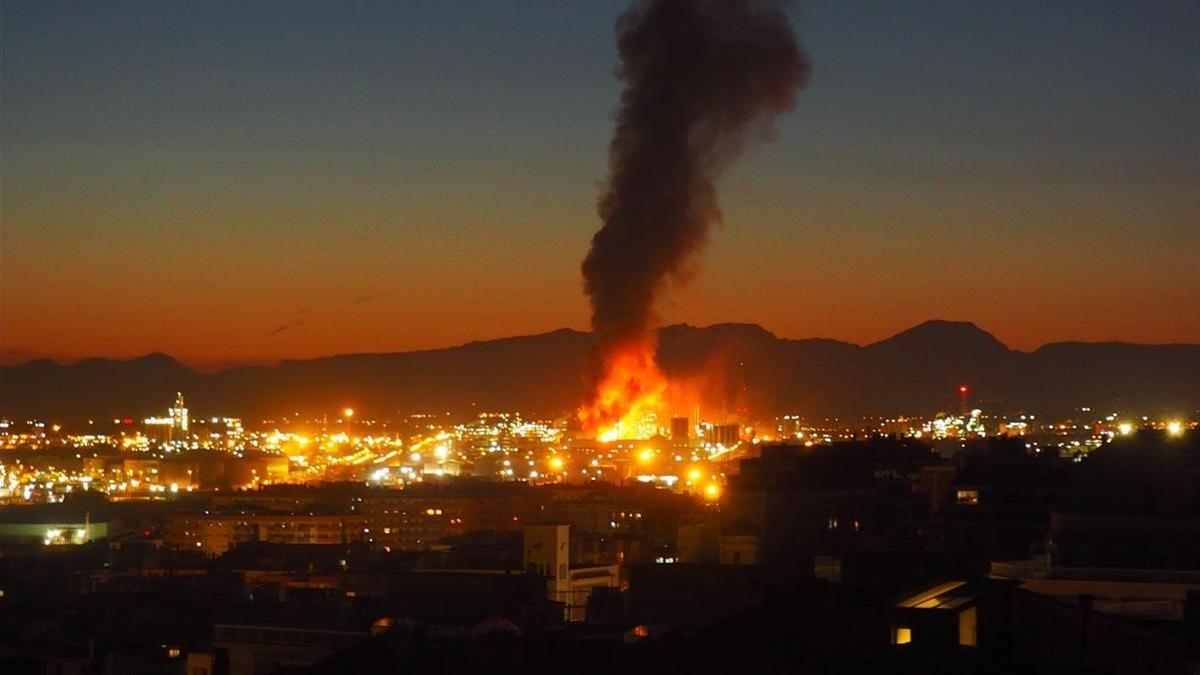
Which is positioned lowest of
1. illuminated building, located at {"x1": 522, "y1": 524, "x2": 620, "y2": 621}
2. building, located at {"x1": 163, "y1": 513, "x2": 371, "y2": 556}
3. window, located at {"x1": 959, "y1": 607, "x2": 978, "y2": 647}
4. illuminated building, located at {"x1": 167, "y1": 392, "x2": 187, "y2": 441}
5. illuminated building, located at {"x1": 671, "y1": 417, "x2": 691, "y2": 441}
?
window, located at {"x1": 959, "y1": 607, "x2": 978, "y2": 647}

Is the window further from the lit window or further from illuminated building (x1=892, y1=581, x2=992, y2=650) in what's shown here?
the lit window

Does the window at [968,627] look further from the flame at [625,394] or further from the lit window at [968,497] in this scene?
the flame at [625,394]

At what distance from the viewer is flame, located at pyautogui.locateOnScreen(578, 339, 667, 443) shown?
70.8 m

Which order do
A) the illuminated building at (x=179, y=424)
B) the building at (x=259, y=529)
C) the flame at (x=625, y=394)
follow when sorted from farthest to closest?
the illuminated building at (x=179, y=424) < the flame at (x=625, y=394) < the building at (x=259, y=529)

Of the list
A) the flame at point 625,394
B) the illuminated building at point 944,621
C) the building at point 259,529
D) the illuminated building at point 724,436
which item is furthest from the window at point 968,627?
the illuminated building at point 724,436

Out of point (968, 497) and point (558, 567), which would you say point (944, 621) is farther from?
point (968, 497)

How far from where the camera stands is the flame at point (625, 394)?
232ft

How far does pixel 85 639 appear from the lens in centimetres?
2930

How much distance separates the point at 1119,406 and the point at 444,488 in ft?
290

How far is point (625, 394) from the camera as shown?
73.6m

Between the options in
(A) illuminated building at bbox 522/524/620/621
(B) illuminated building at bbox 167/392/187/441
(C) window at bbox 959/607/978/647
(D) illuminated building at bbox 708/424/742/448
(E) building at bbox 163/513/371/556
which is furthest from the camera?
(B) illuminated building at bbox 167/392/187/441

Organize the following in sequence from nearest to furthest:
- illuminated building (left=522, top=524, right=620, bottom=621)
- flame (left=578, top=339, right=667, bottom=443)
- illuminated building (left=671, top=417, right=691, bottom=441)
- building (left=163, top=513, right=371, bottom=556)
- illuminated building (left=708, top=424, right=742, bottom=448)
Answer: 1. illuminated building (left=522, top=524, right=620, bottom=621)
2. building (left=163, top=513, right=371, bottom=556)
3. flame (left=578, top=339, right=667, bottom=443)
4. illuminated building (left=671, top=417, right=691, bottom=441)
5. illuminated building (left=708, top=424, right=742, bottom=448)

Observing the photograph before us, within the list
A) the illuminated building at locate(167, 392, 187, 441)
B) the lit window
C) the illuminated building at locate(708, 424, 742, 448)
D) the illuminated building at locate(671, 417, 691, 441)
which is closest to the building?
the illuminated building at locate(671, 417, 691, 441)

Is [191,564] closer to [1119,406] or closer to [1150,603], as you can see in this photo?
[1150,603]
